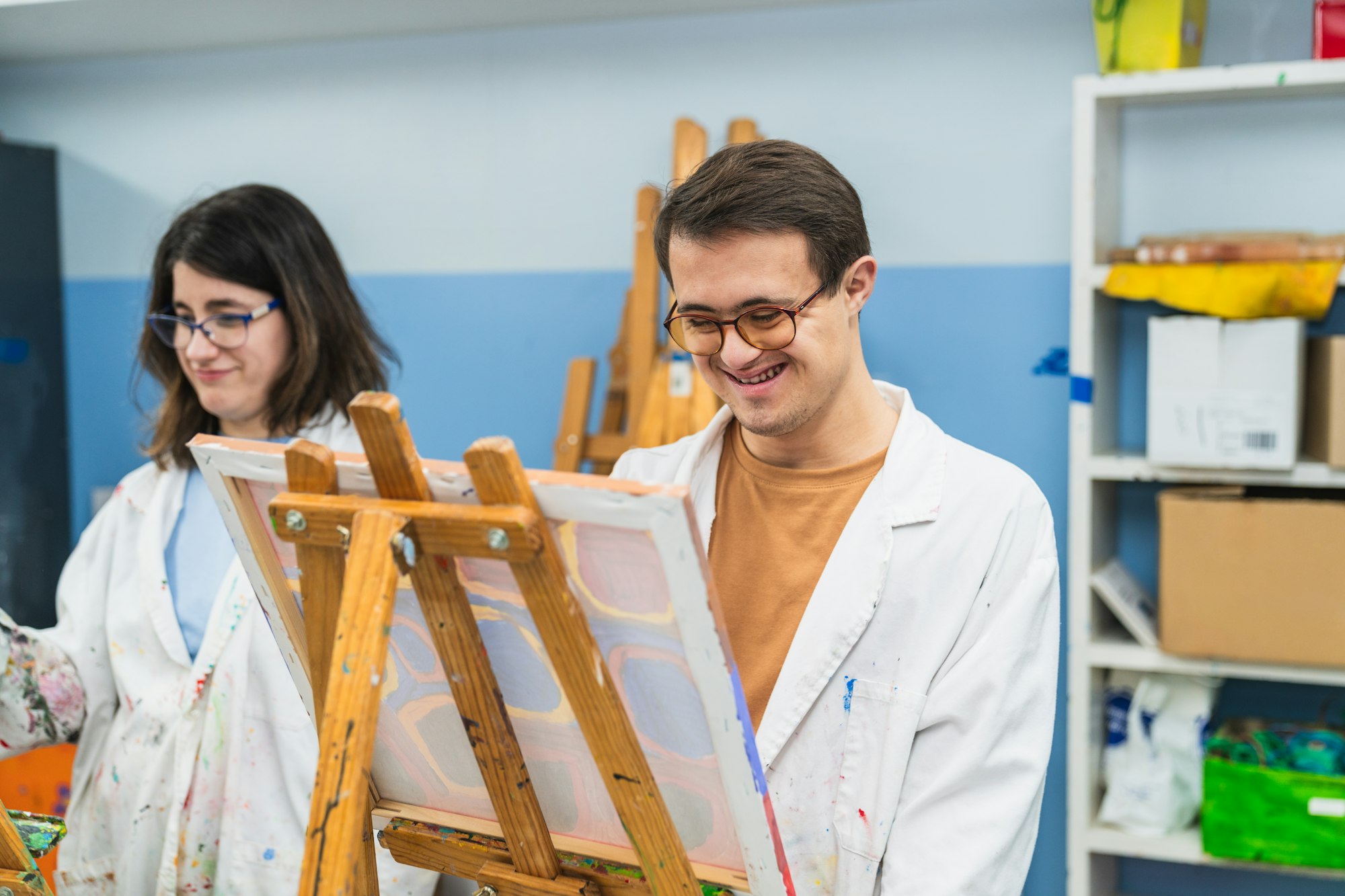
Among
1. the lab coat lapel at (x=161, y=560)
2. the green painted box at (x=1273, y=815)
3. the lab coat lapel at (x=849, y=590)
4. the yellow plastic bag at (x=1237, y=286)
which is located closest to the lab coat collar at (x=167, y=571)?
the lab coat lapel at (x=161, y=560)

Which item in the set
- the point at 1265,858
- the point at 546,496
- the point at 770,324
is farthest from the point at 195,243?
the point at 1265,858

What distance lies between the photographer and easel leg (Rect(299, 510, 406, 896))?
76 centimetres

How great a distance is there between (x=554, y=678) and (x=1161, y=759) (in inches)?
63.4

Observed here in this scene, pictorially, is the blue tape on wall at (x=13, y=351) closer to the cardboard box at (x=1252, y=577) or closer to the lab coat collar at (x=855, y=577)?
the lab coat collar at (x=855, y=577)

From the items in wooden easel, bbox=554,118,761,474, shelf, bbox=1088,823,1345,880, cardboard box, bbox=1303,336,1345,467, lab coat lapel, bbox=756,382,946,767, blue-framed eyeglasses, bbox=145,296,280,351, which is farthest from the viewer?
wooden easel, bbox=554,118,761,474

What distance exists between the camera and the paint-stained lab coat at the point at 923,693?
108cm

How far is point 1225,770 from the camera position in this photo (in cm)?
196

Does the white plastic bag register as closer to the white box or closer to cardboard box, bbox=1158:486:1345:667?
cardboard box, bbox=1158:486:1345:667

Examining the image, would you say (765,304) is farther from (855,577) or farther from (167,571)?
(167,571)

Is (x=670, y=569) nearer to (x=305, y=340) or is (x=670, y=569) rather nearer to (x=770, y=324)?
(x=770, y=324)

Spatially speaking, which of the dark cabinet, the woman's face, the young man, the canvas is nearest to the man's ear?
the young man

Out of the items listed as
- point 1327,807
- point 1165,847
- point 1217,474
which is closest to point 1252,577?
point 1217,474

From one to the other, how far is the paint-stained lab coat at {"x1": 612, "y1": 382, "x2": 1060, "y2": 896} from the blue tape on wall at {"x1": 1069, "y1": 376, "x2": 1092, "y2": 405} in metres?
0.87

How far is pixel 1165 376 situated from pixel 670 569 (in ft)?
4.96
